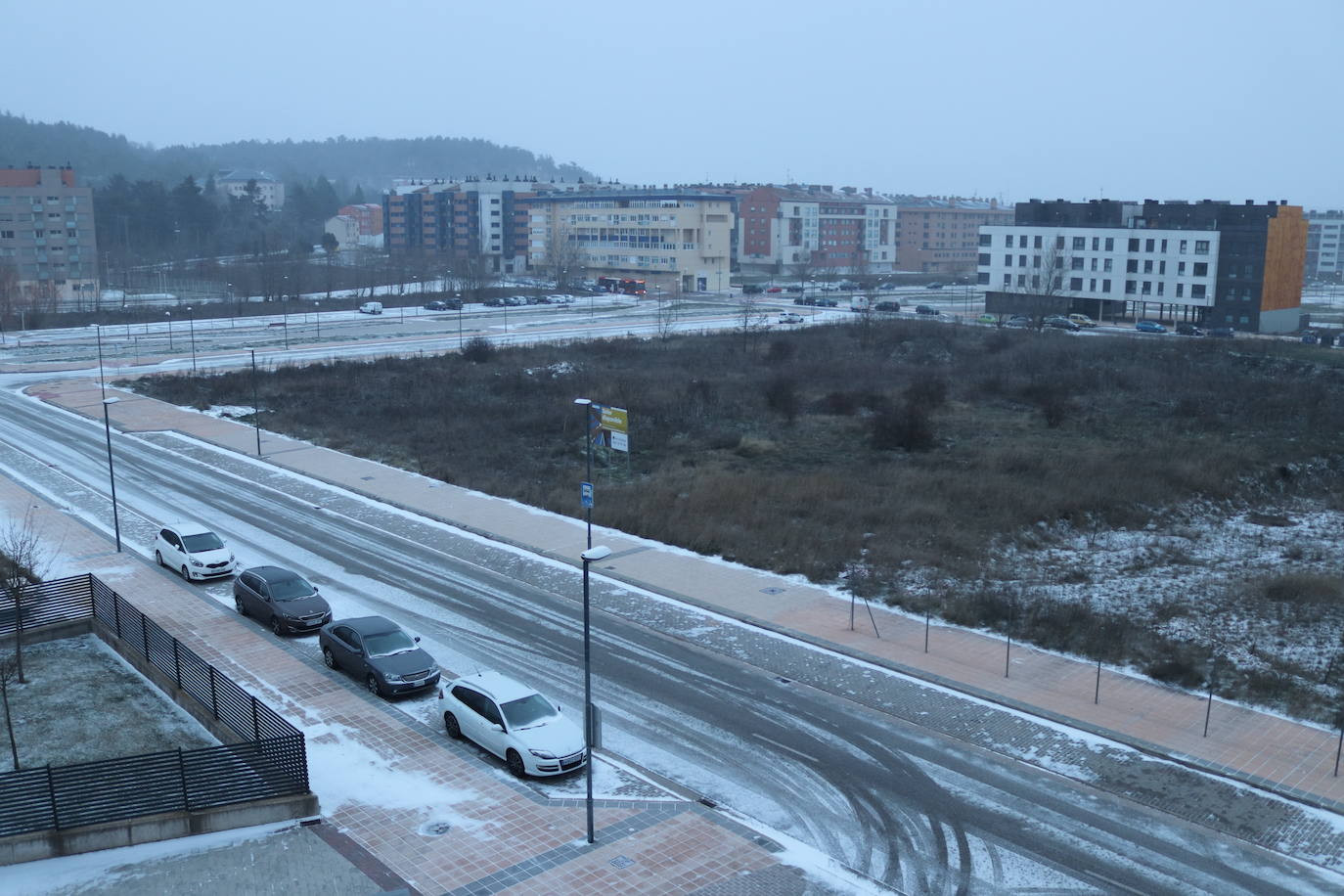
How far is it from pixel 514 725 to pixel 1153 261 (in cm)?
7642

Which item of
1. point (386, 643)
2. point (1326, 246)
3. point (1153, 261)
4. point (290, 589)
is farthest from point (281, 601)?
point (1326, 246)

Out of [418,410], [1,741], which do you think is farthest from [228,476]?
[1,741]

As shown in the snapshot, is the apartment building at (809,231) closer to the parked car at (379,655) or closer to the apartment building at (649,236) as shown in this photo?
the apartment building at (649,236)

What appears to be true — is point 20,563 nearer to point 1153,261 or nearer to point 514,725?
point 514,725

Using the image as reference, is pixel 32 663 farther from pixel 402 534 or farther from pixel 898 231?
pixel 898 231

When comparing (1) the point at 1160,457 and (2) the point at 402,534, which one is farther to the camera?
(1) the point at 1160,457

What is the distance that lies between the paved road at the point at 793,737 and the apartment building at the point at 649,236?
290ft

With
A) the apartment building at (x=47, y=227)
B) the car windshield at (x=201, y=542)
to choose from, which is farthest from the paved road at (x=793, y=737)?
the apartment building at (x=47, y=227)

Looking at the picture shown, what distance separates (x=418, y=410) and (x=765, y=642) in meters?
27.2

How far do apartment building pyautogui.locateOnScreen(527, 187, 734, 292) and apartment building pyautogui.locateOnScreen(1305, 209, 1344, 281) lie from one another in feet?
350

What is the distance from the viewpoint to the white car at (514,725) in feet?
46.8

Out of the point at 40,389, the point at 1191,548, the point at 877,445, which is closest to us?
the point at 1191,548

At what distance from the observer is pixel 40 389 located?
4941cm

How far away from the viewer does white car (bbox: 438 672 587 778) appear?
14273 mm
